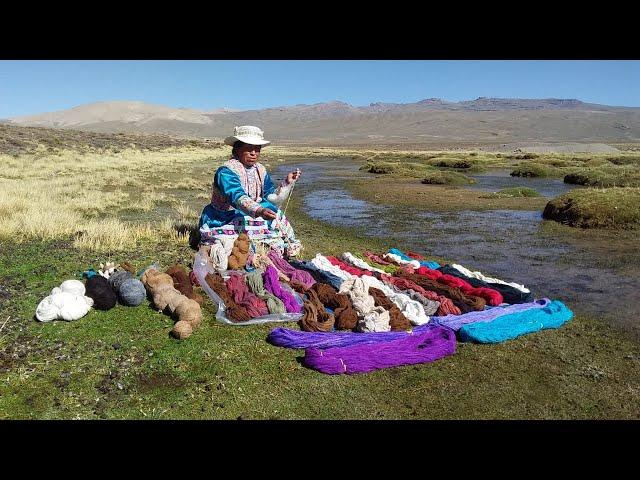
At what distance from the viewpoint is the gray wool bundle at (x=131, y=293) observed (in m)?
6.00

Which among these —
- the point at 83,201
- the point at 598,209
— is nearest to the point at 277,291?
the point at 83,201

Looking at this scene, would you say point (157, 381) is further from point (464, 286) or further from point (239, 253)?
point (464, 286)

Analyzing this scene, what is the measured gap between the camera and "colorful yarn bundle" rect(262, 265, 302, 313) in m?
6.13

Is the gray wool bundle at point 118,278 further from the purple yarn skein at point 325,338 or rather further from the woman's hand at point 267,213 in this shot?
the purple yarn skein at point 325,338

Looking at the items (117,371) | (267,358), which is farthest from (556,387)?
(117,371)

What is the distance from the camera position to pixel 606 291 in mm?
7973

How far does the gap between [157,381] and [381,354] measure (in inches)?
86.0

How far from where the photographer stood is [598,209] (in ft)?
44.8

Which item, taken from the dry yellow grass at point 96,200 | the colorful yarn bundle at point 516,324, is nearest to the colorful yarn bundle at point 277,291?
the colorful yarn bundle at point 516,324

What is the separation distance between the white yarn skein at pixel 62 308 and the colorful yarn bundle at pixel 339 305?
9.23 feet

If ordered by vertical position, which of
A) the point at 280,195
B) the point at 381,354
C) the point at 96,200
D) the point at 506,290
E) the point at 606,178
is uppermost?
the point at 280,195
